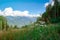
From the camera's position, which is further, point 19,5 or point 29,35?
point 19,5

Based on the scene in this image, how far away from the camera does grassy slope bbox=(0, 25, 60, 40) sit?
296 centimetres

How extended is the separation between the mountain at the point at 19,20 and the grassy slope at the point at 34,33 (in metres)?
0.16

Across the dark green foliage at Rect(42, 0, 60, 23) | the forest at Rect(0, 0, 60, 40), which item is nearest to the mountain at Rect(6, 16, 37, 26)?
the forest at Rect(0, 0, 60, 40)

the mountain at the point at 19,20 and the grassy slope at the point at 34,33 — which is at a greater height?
the mountain at the point at 19,20

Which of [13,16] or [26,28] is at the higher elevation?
[13,16]

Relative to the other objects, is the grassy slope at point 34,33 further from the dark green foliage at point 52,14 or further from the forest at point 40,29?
the dark green foliage at point 52,14

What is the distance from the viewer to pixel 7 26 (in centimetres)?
314

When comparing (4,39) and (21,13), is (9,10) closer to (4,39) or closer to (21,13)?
(21,13)

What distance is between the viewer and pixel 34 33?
9.95 feet

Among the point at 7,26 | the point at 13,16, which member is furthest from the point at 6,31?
the point at 13,16

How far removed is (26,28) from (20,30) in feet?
0.39

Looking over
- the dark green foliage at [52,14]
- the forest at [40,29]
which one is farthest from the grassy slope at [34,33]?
the dark green foliage at [52,14]

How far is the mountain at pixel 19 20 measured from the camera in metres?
3.18

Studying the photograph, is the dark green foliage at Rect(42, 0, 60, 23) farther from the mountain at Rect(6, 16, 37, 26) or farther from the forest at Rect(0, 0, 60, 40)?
the mountain at Rect(6, 16, 37, 26)
